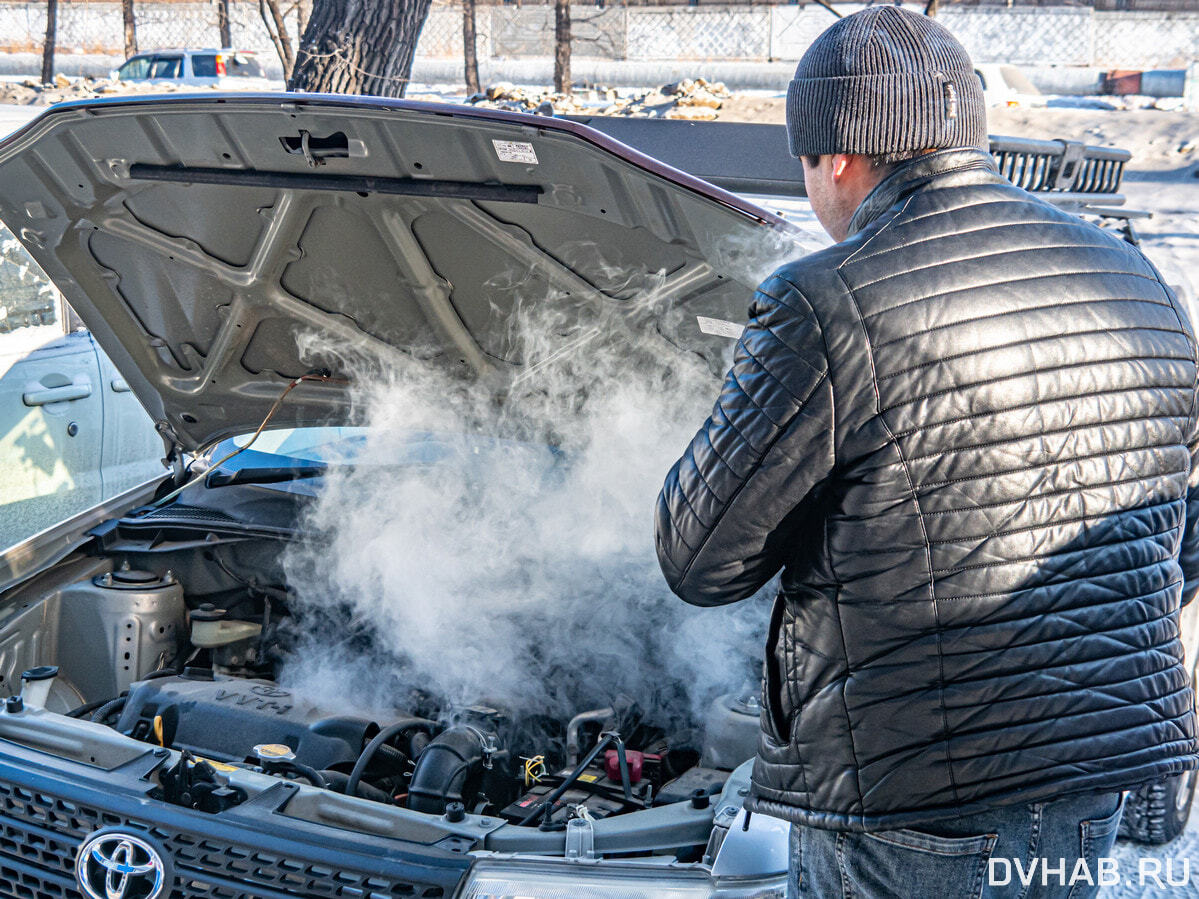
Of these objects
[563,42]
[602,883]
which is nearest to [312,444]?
[602,883]

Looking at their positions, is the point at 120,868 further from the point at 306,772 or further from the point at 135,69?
the point at 135,69

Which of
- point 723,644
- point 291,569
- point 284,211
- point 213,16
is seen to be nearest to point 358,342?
point 284,211

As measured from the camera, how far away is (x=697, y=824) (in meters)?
2.04

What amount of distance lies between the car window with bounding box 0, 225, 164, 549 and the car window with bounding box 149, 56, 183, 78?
64.2 ft

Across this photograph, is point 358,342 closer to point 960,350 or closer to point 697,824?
point 697,824

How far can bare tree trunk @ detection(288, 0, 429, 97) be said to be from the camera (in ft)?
20.7

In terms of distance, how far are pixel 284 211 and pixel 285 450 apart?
41.1 inches

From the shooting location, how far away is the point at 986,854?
1403mm

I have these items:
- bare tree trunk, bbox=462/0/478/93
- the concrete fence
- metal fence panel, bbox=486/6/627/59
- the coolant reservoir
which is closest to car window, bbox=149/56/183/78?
the concrete fence

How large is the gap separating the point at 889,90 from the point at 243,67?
25.2 metres

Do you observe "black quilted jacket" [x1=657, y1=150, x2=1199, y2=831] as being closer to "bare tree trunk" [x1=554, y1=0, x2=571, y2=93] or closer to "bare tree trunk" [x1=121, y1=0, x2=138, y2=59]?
"bare tree trunk" [x1=554, y1=0, x2=571, y2=93]

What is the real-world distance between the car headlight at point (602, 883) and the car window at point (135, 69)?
23996 millimetres

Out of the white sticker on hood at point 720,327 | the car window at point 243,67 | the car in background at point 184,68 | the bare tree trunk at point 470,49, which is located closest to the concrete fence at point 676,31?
the bare tree trunk at point 470,49

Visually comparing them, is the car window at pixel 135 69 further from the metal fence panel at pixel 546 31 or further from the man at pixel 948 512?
the man at pixel 948 512
